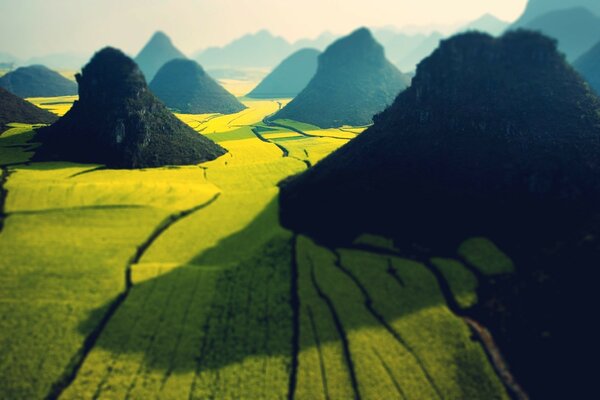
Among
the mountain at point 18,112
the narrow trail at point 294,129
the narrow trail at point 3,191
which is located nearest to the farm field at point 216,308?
the narrow trail at point 3,191

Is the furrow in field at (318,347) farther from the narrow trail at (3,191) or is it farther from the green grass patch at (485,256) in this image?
the narrow trail at (3,191)

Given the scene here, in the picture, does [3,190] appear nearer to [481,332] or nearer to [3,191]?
[3,191]

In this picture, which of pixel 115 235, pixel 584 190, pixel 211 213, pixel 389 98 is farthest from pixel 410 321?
pixel 389 98

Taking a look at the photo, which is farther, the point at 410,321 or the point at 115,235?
the point at 115,235

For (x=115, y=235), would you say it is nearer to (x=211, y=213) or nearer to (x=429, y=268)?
(x=211, y=213)

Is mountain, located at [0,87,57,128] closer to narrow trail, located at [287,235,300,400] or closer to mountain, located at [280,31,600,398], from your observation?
mountain, located at [280,31,600,398]
